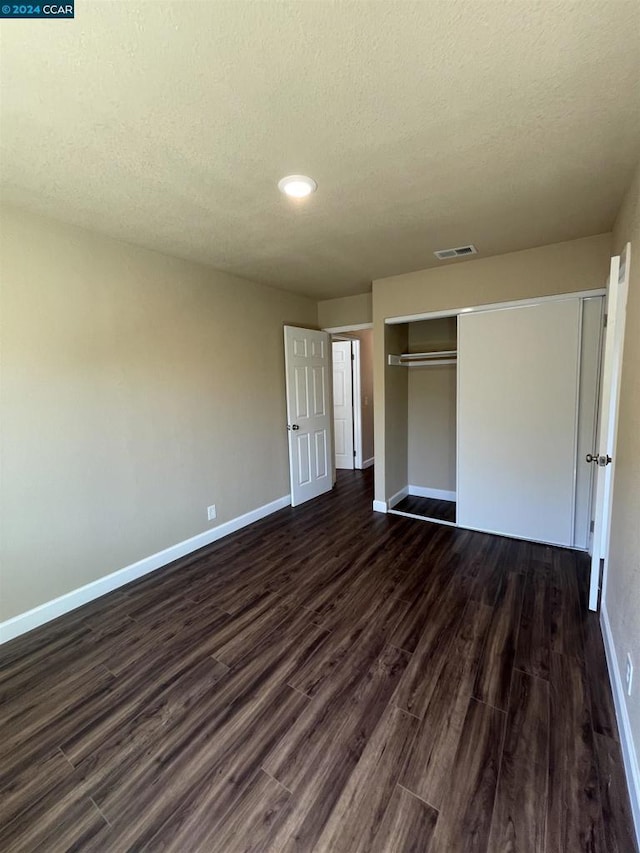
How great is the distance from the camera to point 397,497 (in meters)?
4.44

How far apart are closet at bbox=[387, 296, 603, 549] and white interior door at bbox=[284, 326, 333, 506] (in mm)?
1666

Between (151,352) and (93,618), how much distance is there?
1968 mm

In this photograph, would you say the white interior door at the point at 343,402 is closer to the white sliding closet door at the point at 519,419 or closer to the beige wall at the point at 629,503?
the white sliding closet door at the point at 519,419

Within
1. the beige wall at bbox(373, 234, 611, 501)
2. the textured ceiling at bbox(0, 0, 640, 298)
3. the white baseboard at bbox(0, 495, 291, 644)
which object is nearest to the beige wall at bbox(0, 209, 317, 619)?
the white baseboard at bbox(0, 495, 291, 644)

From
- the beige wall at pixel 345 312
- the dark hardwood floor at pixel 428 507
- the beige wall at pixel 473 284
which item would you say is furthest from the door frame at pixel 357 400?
the beige wall at pixel 473 284

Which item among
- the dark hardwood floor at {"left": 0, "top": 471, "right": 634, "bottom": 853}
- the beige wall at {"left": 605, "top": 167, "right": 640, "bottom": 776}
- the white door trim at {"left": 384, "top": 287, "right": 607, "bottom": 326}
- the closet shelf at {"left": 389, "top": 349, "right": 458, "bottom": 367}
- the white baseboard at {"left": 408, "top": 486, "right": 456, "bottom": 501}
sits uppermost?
the white door trim at {"left": 384, "top": 287, "right": 607, "bottom": 326}

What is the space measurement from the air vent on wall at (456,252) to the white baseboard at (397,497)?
2574 mm

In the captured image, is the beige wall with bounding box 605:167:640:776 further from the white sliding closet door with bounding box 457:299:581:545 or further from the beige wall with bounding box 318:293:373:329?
the beige wall with bounding box 318:293:373:329

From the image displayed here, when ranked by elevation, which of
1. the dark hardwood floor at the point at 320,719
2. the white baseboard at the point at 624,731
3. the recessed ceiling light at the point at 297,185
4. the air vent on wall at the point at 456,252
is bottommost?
the dark hardwood floor at the point at 320,719

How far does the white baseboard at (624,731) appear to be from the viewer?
1253 millimetres

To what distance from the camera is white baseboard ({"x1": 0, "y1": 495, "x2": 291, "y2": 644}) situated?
2.29 metres

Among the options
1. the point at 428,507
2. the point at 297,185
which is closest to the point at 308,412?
the point at 428,507

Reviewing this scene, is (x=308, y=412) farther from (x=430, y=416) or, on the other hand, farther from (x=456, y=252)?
(x=456, y=252)

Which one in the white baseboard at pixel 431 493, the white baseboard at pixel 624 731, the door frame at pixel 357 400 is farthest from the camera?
the door frame at pixel 357 400
